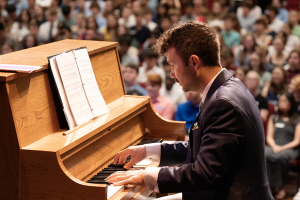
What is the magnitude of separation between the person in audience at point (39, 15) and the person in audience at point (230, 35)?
13.1ft

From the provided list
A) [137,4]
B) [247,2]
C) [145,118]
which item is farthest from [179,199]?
[137,4]

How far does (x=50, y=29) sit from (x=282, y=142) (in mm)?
5609

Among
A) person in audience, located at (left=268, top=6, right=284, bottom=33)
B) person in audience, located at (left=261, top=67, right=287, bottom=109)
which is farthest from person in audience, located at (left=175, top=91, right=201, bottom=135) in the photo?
person in audience, located at (left=268, top=6, right=284, bottom=33)

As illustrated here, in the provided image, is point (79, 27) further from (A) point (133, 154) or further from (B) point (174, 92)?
(A) point (133, 154)

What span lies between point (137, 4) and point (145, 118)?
607cm

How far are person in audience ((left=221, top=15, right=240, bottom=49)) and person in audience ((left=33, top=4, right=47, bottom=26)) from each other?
4.00 meters

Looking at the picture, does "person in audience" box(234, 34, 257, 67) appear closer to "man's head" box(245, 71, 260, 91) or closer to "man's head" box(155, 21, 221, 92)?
"man's head" box(245, 71, 260, 91)

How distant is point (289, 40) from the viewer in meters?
6.15

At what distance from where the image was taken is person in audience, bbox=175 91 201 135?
382 centimetres

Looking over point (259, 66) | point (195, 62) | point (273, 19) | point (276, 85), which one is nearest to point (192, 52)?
point (195, 62)

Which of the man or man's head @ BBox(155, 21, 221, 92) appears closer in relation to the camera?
the man

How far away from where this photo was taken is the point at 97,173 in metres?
2.14

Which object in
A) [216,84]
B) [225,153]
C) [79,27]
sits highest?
[216,84]

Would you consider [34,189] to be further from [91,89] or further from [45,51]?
[45,51]
